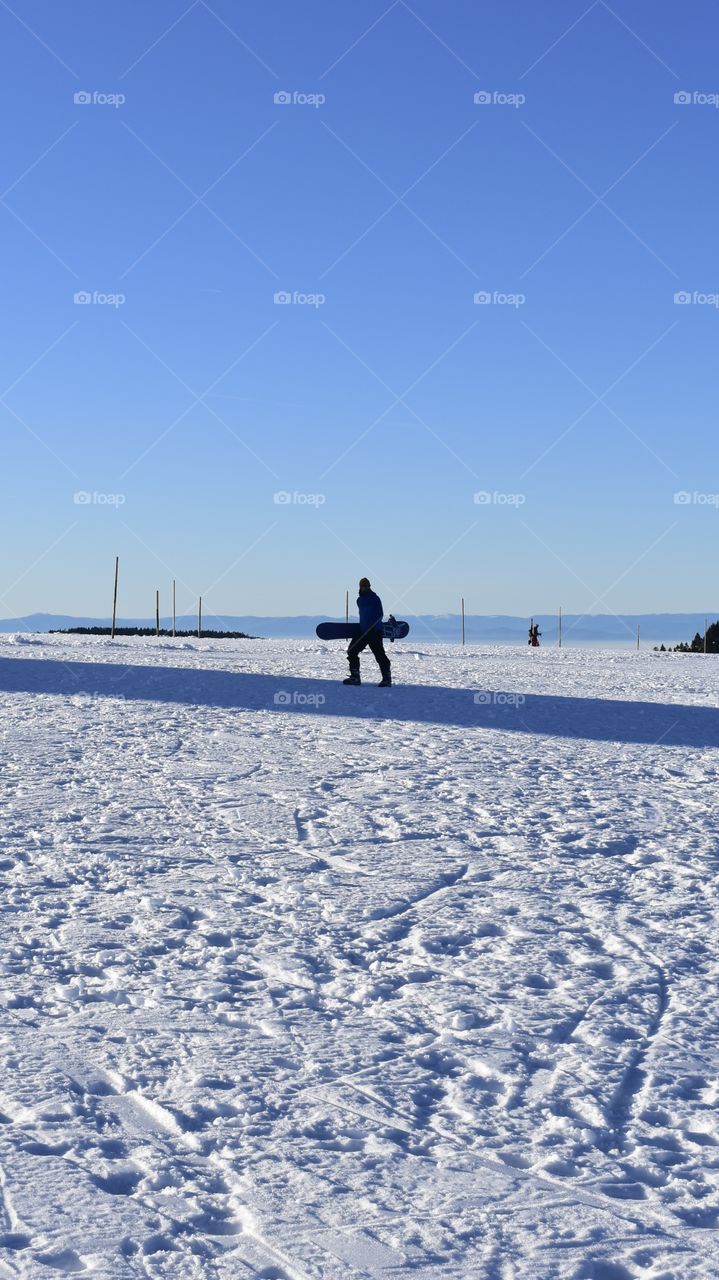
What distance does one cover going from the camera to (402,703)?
17172mm

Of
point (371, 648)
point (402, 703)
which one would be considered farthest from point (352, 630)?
point (402, 703)

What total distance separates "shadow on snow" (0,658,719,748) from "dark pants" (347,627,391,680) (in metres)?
0.39

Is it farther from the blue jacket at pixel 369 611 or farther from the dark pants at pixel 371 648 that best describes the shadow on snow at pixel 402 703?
the blue jacket at pixel 369 611

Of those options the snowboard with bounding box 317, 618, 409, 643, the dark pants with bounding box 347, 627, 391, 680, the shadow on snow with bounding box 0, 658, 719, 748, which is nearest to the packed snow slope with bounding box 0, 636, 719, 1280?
the shadow on snow with bounding box 0, 658, 719, 748

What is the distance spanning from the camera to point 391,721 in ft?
49.0

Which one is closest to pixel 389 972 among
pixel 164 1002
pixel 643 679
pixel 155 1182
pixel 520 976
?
pixel 520 976

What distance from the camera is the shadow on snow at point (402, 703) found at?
14773mm

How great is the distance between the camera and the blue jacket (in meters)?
19.0

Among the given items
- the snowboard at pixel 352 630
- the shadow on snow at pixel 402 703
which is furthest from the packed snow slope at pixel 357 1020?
the snowboard at pixel 352 630

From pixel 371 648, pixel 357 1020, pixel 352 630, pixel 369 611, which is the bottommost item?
pixel 357 1020

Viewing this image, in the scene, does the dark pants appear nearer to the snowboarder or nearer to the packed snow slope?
the snowboarder

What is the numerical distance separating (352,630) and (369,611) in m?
0.88

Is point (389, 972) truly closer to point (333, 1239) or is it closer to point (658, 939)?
point (658, 939)

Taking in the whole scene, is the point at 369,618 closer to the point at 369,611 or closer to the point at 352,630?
the point at 369,611
